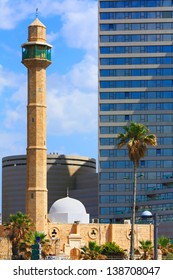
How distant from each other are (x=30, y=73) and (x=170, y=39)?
163 feet

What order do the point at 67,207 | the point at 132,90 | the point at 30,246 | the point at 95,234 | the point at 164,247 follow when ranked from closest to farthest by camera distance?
the point at 30,246 → the point at 164,247 → the point at 95,234 → the point at 67,207 → the point at 132,90

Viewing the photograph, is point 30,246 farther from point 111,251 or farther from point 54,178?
point 54,178

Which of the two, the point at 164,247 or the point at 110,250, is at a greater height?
the point at 164,247

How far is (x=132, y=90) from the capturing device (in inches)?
6314

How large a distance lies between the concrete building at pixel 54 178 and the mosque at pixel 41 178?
53250 millimetres

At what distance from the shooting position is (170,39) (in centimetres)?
16138

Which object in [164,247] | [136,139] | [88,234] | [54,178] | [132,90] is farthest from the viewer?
[54,178]

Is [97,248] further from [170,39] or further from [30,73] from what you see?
[170,39]

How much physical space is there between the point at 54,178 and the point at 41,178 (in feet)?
214

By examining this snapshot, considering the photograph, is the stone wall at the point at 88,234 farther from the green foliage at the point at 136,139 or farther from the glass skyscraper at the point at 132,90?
the glass skyscraper at the point at 132,90

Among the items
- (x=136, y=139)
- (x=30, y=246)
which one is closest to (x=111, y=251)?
(x=30, y=246)

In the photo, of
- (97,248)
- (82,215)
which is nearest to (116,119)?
(82,215)

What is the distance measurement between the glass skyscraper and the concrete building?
1585 centimetres

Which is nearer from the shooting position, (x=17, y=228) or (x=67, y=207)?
(x=17, y=228)
